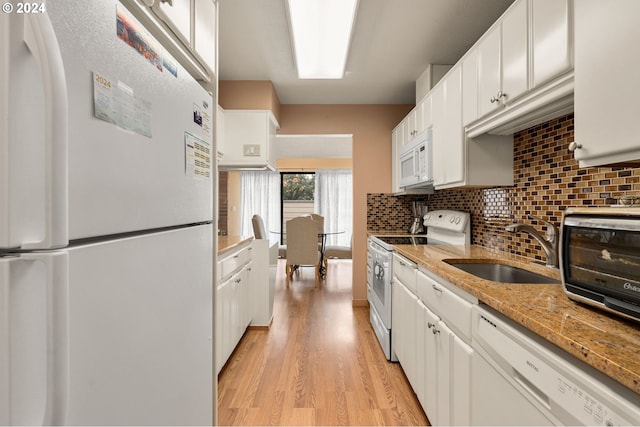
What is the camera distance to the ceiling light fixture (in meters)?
1.93

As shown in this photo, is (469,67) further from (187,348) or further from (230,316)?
(230,316)

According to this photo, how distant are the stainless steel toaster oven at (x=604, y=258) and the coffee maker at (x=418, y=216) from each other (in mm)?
2540

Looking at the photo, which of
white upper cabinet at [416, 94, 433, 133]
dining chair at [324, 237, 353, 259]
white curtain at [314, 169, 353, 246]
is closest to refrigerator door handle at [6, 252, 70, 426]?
white upper cabinet at [416, 94, 433, 133]

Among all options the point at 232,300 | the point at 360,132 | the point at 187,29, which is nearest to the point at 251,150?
the point at 360,132

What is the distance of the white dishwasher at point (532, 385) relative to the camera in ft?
1.97

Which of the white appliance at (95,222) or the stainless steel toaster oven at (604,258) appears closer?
the white appliance at (95,222)

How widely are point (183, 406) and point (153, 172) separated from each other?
756 millimetres

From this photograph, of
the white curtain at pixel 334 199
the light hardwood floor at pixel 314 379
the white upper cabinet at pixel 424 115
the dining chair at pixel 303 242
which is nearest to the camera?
the light hardwood floor at pixel 314 379

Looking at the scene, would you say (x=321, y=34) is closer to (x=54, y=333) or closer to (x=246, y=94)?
(x=246, y=94)

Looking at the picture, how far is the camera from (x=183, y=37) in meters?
1.08

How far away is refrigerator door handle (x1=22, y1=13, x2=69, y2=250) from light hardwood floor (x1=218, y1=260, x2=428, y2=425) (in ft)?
5.37

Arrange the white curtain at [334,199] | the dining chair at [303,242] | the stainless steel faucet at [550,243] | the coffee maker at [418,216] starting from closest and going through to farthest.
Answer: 1. the stainless steel faucet at [550,243]
2. the coffee maker at [418,216]
3. the dining chair at [303,242]
4. the white curtain at [334,199]

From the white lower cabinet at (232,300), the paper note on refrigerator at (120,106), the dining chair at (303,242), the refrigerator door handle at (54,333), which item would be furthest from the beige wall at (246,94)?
the refrigerator door handle at (54,333)

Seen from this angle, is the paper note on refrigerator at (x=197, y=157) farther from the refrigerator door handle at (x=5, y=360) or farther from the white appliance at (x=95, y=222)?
the refrigerator door handle at (x=5, y=360)
